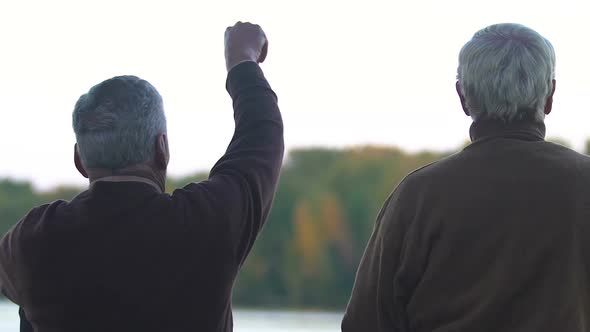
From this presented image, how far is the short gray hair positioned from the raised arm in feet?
0.56

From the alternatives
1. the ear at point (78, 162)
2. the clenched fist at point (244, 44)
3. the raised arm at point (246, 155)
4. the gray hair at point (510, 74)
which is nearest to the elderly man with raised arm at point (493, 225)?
the gray hair at point (510, 74)

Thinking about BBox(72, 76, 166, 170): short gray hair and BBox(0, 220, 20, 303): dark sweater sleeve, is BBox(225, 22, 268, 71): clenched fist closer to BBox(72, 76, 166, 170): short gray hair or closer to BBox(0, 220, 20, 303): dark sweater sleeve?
BBox(72, 76, 166, 170): short gray hair

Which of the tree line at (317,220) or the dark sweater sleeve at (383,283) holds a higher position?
the dark sweater sleeve at (383,283)

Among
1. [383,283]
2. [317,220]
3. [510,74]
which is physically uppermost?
[510,74]

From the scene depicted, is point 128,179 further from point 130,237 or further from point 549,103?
point 549,103

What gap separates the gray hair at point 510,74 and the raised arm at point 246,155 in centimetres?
53

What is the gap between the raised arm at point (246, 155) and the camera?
2.72m

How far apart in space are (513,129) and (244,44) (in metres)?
0.79

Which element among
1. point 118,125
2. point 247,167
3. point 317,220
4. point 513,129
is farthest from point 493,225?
point 317,220

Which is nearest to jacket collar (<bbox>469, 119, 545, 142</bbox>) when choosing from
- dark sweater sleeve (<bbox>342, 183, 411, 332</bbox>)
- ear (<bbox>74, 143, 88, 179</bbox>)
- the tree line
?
dark sweater sleeve (<bbox>342, 183, 411, 332</bbox>)

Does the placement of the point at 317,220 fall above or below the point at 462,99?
below

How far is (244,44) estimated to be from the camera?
10.2ft

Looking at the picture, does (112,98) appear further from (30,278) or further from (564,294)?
(564,294)

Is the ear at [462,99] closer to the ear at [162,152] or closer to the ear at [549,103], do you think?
the ear at [549,103]
